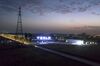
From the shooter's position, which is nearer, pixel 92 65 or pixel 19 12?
pixel 92 65

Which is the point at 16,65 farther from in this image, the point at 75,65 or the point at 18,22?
the point at 18,22

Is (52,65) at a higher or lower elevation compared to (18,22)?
lower

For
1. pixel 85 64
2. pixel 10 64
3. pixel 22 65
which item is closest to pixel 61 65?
pixel 85 64

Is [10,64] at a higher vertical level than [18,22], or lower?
lower

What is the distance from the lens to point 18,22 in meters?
58.5

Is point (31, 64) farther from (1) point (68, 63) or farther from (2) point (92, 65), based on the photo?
(2) point (92, 65)

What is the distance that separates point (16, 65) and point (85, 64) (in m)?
8.31

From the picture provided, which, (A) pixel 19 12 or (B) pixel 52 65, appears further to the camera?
(A) pixel 19 12

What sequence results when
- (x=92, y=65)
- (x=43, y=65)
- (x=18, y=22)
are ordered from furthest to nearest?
(x=18, y=22) → (x=43, y=65) → (x=92, y=65)

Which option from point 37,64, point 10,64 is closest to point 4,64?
point 10,64

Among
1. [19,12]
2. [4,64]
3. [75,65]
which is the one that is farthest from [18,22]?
[75,65]

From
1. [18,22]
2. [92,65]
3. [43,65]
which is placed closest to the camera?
[92,65]

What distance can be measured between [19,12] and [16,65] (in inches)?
1502

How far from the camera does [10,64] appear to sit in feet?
76.1
